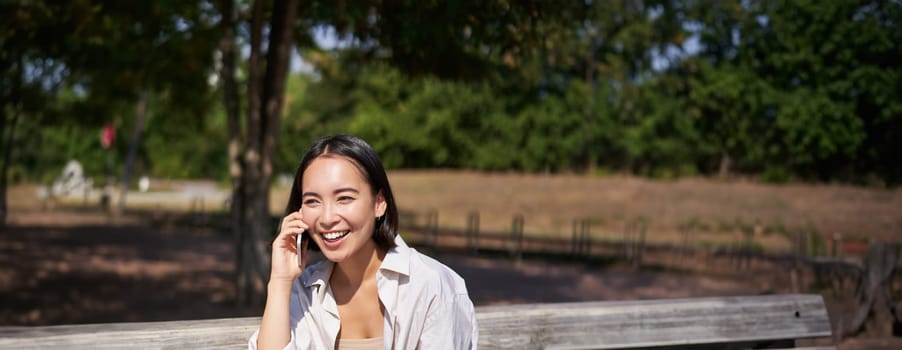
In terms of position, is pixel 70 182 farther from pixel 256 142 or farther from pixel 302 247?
pixel 302 247

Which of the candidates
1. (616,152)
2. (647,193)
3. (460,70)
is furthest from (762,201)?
(460,70)

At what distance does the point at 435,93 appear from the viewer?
1572 inches

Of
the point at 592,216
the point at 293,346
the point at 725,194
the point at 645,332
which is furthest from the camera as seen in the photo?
the point at 592,216

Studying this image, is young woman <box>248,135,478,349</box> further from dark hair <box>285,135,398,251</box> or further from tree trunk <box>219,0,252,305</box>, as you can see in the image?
tree trunk <box>219,0,252,305</box>

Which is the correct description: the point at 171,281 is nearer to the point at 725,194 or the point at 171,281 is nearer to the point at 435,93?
the point at 725,194

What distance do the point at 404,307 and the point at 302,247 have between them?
346 mm

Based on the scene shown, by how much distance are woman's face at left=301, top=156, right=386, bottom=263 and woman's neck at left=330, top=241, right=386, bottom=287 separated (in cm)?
5

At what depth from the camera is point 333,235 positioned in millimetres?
2594

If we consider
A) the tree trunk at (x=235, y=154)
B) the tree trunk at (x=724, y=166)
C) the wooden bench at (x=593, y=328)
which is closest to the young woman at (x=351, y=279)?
the wooden bench at (x=593, y=328)

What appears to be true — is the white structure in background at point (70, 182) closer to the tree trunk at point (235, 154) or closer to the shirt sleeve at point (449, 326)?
the tree trunk at point (235, 154)

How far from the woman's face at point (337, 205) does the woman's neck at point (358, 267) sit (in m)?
0.05

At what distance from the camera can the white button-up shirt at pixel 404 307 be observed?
2561 millimetres

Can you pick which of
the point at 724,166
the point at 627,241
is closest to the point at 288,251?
the point at 627,241

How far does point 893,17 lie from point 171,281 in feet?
38.2
